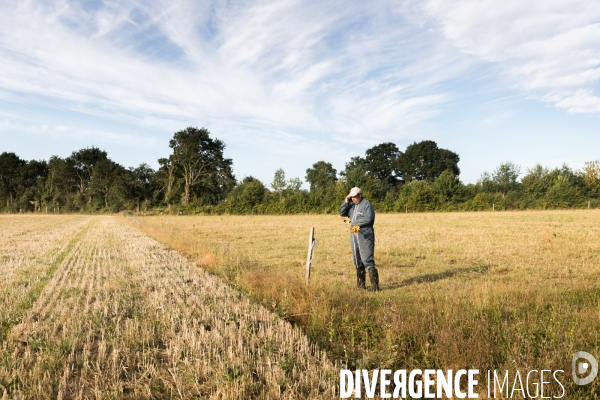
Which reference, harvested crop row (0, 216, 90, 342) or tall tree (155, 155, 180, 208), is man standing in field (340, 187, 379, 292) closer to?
harvested crop row (0, 216, 90, 342)

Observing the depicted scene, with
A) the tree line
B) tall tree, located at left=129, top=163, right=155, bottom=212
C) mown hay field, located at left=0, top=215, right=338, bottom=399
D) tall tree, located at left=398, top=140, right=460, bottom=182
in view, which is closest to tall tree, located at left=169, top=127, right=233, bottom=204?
the tree line

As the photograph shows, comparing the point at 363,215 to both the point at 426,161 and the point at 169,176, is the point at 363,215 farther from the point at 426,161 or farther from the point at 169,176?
the point at 426,161

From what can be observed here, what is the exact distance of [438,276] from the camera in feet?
32.1

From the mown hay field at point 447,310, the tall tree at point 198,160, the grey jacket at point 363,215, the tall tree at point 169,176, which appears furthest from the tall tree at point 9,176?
the grey jacket at point 363,215

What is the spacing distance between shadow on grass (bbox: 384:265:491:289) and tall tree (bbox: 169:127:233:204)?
5167 centimetres

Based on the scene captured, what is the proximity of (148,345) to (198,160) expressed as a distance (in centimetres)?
5661

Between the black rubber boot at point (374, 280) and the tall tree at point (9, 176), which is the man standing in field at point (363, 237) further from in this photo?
the tall tree at point (9, 176)

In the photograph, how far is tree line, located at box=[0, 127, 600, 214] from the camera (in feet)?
185

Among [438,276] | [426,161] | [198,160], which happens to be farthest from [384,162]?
[438,276]

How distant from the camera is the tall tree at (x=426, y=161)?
270 ft

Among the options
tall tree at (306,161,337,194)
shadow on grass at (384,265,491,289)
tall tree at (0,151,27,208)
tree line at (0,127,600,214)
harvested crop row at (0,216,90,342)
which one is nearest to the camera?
harvested crop row at (0,216,90,342)

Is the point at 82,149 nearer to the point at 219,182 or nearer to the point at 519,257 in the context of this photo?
the point at 219,182

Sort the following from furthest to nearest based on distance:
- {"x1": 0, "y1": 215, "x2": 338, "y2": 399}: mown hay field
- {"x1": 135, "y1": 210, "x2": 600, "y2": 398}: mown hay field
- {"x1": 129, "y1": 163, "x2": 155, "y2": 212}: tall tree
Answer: {"x1": 129, "y1": 163, "x2": 155, "y2": 212}: tall tree
{"x1": 135, "y1": 210, "x2": 600, "y2": 398}: mown hay field
{"x1": 0, "y1": 215, "x2": 338, "y2": 399}: mown hay field

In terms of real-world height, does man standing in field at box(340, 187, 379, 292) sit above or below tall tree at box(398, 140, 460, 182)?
below
